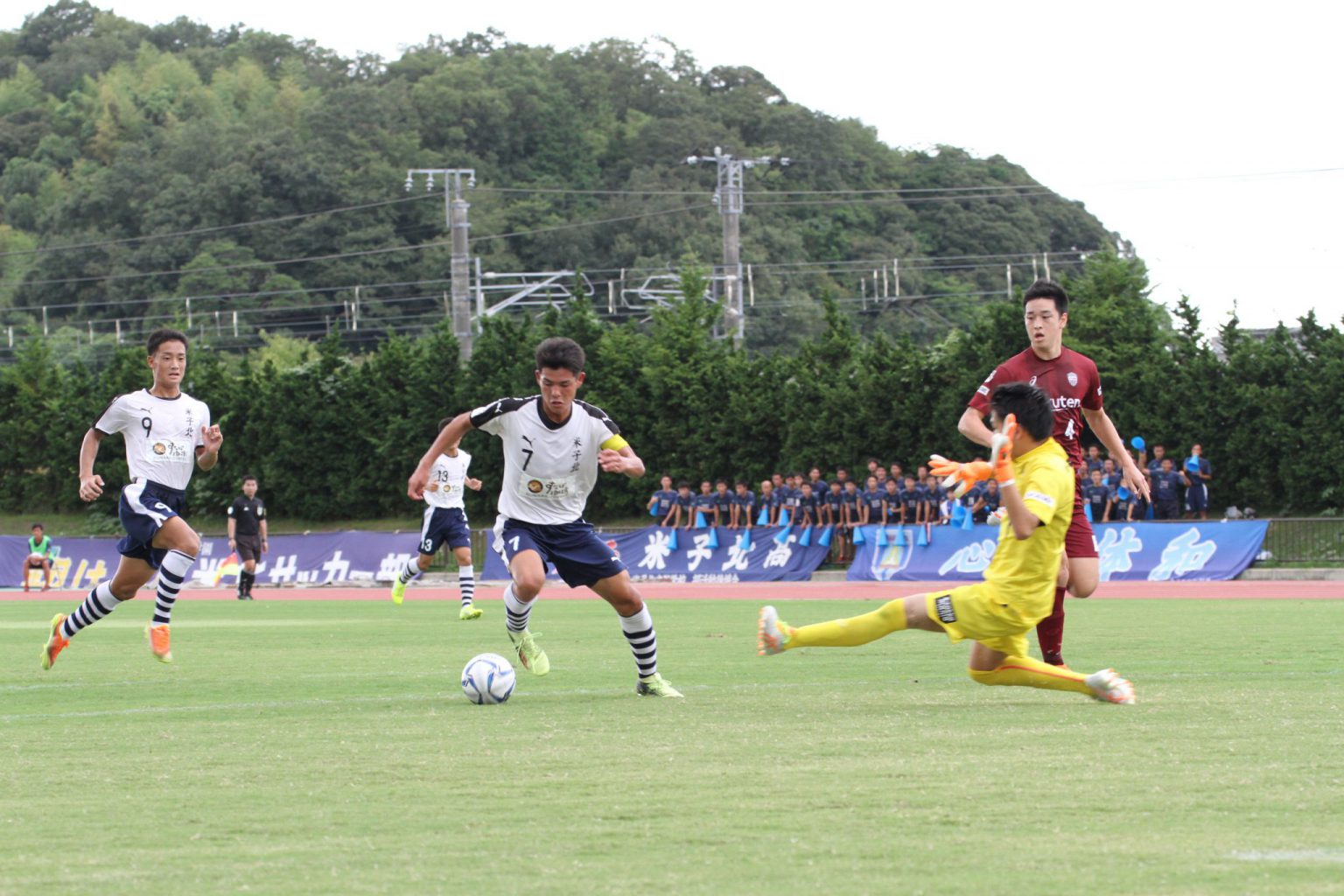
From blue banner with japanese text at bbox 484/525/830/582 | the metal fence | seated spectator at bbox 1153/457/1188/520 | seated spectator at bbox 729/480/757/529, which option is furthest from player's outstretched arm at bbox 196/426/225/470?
seated spectator at bbox 729/480/757/529

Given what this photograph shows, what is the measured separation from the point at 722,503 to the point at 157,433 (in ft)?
80.1

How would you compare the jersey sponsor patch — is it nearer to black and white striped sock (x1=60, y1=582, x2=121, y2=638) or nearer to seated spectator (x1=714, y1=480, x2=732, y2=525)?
black and white striped sock (x1=60, y1=582, x2=121, y2=638)

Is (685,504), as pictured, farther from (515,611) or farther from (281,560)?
(515,611)

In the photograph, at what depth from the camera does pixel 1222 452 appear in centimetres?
3369

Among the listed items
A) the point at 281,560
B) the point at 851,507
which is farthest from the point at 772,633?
the point at 281,560

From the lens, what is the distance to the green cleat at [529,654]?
11.3 meters

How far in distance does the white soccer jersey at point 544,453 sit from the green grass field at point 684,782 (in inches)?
43.4

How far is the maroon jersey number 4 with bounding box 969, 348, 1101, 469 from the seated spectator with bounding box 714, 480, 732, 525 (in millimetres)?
25914

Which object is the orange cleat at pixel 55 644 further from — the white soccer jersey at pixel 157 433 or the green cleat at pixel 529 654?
the green cleat at pixel 529 654

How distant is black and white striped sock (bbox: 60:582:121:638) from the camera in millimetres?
12734

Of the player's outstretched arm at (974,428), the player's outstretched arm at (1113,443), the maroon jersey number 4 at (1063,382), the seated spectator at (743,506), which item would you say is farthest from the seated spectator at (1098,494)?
the player's outstretched arm at (974,428)

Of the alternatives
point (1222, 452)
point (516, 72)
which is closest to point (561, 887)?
point (1222, 452)

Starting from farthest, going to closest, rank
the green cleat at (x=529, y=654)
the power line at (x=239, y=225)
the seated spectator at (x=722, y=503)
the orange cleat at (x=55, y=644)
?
the power line at (x=239, y=225) → the seated spectator at (x=722, y=503) → the orange cleat at (x=55, y=644) → the green cleat at (x=529, y=654)

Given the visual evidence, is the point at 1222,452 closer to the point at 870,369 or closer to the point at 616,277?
the point at 870,369
